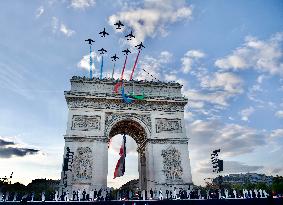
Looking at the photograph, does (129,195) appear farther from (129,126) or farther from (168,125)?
(129,126)

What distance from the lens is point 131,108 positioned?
26.7 meters

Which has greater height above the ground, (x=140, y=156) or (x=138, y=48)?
(x=138, y=48)

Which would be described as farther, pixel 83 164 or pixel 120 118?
pixel 120 118

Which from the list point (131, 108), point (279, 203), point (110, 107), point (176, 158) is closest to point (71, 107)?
point (110, 107)

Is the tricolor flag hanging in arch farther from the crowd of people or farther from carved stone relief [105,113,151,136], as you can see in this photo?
the crowd of people

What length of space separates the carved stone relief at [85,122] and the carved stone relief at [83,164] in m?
2.01

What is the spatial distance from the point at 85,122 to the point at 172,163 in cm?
903

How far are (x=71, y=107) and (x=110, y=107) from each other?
3697mm

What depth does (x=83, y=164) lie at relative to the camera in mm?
23953

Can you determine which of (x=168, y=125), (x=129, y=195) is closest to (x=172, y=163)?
(x=168, y=125)

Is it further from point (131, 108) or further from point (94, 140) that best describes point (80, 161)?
point (131, 108)

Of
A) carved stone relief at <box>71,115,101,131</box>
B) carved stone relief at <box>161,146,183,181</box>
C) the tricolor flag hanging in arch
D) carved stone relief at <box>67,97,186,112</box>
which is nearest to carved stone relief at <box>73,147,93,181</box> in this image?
carved stone relief at <box>71,115,101,131</box>

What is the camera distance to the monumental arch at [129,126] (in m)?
24.0

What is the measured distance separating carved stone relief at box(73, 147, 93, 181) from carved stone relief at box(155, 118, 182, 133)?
704 cm
